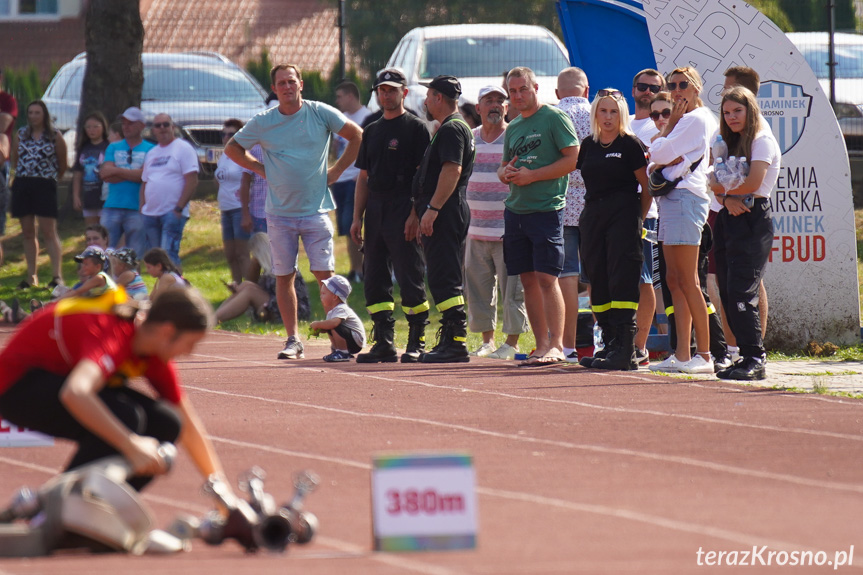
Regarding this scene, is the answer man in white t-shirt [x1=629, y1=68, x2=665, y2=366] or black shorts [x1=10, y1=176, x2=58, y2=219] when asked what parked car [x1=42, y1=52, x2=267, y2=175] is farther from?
man in white t-shirt [x1=629, y1=68, x2=665, y2=366]

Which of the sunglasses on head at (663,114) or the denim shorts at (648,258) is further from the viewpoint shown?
the denim shorts at (648,258)

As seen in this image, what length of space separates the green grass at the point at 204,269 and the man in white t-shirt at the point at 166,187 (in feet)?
3.77

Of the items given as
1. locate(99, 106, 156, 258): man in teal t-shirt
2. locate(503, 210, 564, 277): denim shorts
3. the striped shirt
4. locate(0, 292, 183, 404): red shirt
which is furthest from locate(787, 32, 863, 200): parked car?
locate(0, 292, 183, 404): red shirt

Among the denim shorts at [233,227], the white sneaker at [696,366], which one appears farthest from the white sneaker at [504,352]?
the denim shorts at [233,227]

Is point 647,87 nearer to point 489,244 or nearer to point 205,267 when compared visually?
point 489,244

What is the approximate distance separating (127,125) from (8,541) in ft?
34.5

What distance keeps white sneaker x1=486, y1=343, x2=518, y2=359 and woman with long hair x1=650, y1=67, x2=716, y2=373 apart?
78.4 inches

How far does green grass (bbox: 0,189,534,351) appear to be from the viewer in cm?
1383

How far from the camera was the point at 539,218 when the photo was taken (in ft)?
33.1

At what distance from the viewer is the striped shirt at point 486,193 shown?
11195 mm

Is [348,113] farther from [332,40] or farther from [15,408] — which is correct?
[332,40]

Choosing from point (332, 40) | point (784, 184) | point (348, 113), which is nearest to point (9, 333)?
point (348, 113)

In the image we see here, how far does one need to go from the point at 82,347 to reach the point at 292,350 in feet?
20.5

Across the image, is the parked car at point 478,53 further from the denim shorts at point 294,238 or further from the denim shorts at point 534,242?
the denim shorts at point 534,242
